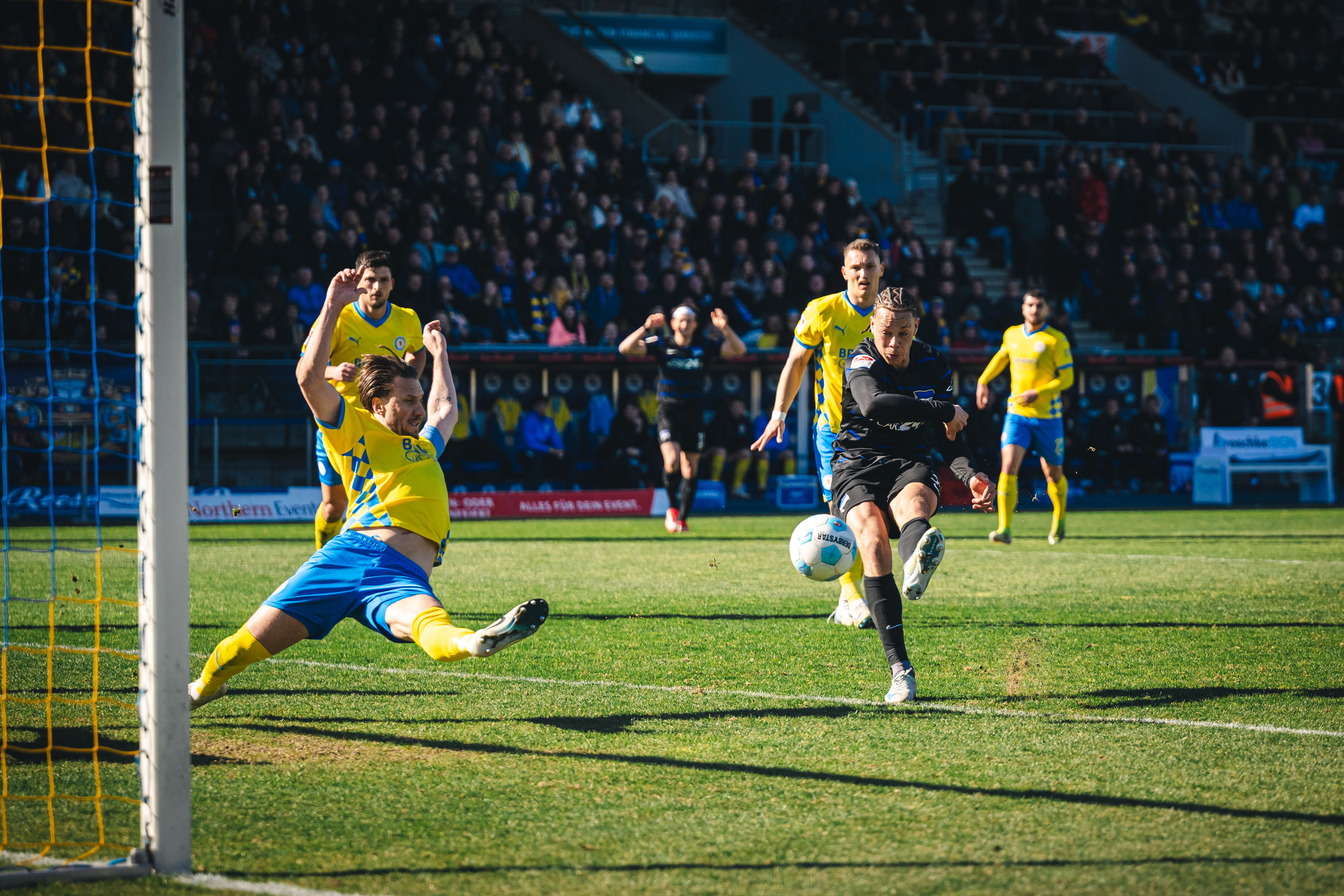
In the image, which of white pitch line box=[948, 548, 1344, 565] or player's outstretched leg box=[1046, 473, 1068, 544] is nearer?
white pitch line box=[948, 548, 1344, 565]

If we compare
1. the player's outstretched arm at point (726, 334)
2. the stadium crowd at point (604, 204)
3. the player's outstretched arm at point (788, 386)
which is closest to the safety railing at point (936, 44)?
the stadium crowd at point (604, 204)

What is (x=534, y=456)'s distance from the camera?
18.9 m

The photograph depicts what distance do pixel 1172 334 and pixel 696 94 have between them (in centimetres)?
965

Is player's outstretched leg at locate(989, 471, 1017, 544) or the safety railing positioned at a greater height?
the safety railing

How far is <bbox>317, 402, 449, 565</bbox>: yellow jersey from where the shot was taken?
17.3ft

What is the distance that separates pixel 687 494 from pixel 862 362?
8.53 m

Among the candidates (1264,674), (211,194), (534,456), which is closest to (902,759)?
(1264,674)

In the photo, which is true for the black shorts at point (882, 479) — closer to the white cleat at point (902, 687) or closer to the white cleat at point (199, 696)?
the white cleat at point (902, 687)

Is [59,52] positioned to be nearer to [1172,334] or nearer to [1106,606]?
[1106,606]

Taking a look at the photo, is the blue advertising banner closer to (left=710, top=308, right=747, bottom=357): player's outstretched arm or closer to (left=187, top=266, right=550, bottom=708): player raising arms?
(left=710, top=308, right=747, bottom=357): player's outstretched arm

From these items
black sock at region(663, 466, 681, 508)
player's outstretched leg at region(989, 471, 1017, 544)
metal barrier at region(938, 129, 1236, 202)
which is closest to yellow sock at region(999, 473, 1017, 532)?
player's outstretched leg at region(989, 471, 1017, 544)

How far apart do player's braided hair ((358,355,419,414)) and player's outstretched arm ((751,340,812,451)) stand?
11.6 ft

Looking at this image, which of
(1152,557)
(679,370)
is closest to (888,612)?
(1152,557)

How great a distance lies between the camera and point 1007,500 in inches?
525
